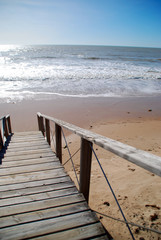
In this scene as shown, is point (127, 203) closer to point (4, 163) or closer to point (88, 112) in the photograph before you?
point (4, 163)

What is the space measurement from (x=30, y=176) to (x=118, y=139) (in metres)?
4.21

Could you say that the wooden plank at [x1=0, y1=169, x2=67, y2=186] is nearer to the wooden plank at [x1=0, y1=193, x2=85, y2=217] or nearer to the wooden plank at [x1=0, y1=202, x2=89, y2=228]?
the wooden plank at [x1=0, y1=193, x2=85, y2=217]

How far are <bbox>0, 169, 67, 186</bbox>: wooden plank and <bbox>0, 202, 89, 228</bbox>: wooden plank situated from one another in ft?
2.51

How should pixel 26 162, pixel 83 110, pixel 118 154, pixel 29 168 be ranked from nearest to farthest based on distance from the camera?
pixel 118 154
pixel 29 168
pixel 26 162
pixel 83 110

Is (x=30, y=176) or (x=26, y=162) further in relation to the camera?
(x=26, y=162)

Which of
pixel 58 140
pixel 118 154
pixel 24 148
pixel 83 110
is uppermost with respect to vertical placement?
pixel 118 154

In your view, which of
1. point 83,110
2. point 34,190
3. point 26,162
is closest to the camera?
point 34,190

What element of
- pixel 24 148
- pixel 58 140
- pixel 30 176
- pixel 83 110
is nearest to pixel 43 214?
pixel 30 176

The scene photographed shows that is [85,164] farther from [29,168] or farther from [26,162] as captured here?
[26,162]

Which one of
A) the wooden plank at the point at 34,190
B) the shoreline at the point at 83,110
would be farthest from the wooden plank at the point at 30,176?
the shoreline at the point at 83,110

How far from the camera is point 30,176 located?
2.59m

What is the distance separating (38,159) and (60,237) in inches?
77.0

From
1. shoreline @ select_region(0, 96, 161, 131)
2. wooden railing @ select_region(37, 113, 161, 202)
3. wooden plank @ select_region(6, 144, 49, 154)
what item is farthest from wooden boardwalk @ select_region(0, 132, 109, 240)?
shoreline @ select_region(0, 96, 161, 131)

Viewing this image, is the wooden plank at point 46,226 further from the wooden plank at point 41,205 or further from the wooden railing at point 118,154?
the wooden railing at point 118,154
